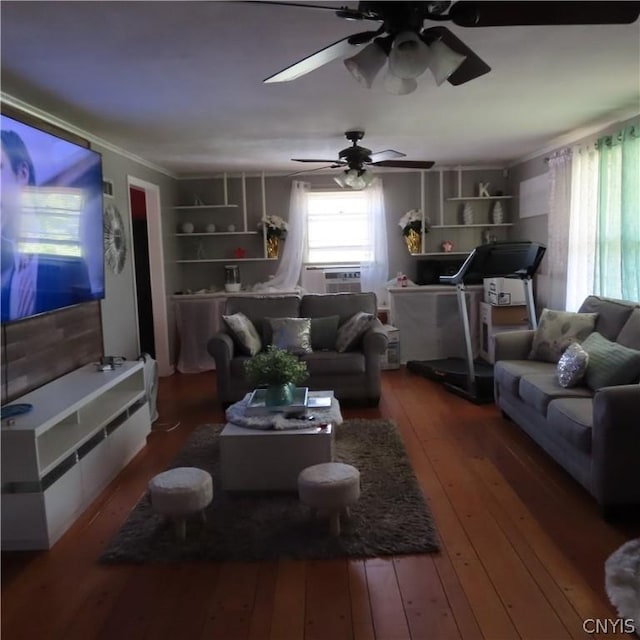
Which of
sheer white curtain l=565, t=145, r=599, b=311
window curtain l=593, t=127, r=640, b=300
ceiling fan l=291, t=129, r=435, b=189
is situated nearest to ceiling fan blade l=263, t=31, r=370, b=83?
ceiling fan l=291, t=129, r=435, b=189

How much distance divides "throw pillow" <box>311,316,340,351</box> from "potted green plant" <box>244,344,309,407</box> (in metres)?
1.63

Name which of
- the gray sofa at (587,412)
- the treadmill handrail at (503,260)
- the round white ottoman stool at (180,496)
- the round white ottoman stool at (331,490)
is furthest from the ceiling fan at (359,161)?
the round white ottoman stool at (180,496)

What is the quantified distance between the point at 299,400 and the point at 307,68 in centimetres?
199

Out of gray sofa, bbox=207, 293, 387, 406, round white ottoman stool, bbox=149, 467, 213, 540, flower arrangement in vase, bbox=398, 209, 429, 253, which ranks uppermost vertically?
flower arrangement in vase, bbox=398, 209, 429, 253

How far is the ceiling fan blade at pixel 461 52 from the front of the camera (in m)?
1.92

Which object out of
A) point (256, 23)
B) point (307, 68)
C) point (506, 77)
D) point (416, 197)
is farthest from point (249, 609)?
point (416, 197)

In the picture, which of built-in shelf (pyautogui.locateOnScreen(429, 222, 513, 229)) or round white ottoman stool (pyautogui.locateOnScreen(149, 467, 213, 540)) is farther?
built-in shelf (pyautogui.locateOnScreen(429, 222, 513, 229))

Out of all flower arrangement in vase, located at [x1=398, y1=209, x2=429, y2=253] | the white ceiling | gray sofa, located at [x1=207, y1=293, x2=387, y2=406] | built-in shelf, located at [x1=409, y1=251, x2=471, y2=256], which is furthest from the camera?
built-in shelf, located at [x1=409, y1=251, x2=471, y2=256]

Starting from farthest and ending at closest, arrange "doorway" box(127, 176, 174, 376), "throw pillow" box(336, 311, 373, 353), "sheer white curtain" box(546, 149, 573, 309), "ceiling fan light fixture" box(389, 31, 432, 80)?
"doorway" box(127, 176, 174, 376), "sheer white curtain" box(546, 149, 573, 309), "throw pillow" box(336, 311, 373, 353), "ceiling fan light fixture" box(389, 31, 432, 80)

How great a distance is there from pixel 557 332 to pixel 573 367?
2.41ft

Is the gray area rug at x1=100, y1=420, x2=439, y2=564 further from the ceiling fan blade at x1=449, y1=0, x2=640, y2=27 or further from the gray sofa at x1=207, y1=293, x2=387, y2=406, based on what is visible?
the ceiling fan blade at x1=449, y1=0, x2=640, y2=27

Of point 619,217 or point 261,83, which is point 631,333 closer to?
point 619,217

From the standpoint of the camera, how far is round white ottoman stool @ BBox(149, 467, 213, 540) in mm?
2619

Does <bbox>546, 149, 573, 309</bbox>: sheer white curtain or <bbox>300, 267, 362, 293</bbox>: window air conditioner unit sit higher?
<bbox>546, 149, 573, 309</bbox>: sheer white curtain
